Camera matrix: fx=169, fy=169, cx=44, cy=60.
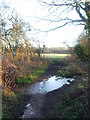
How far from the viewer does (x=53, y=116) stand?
5555mm

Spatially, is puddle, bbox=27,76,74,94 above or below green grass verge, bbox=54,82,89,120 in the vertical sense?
below

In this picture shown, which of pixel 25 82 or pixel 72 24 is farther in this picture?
pixel 25 82

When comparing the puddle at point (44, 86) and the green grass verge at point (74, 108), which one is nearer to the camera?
the green grass verge at point (74, 108)

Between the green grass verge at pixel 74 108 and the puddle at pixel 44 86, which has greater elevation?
the green grass verge at pixel 74 108

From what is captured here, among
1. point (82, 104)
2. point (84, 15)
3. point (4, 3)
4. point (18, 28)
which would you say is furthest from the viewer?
point (4, 3)

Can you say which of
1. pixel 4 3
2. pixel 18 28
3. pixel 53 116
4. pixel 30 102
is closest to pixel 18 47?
pixel 18 28

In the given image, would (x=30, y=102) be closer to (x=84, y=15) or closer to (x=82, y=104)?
(x=82, y=104)

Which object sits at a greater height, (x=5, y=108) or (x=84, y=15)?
(x=84, y=15)

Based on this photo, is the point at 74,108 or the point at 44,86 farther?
the point at 44,86

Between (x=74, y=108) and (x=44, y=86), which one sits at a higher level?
(x=74, y=108)

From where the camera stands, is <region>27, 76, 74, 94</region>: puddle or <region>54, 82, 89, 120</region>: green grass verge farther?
<region>27, 76, 74, 94</region>: puddle

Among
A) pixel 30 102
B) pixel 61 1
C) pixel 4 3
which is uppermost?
pixel 4 3

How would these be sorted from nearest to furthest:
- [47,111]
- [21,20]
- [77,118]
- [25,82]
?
[77,118]
[47,111]
[25,82]
[21,20]

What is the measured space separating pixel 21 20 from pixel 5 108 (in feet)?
30.3
